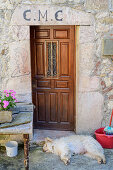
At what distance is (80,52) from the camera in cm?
414

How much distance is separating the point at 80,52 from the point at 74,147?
178cm

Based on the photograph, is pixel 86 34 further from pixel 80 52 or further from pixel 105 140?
pixel 105 140

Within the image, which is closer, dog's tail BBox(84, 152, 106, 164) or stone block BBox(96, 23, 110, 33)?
dog's tail BBox(84, 152, 106, 164)

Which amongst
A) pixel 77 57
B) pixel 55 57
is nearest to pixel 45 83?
pixel 55 57

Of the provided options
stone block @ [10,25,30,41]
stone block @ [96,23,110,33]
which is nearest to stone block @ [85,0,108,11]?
stone block @ [96,23,110,33]

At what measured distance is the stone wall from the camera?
3961mm

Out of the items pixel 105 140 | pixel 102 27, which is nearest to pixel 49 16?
pixel 102 27

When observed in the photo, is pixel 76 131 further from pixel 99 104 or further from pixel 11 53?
pixel 11 53

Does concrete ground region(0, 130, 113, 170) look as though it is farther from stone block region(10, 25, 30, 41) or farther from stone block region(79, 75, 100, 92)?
stone block region(10, 25, 30, 41)

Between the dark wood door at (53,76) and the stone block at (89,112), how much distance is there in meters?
0.31

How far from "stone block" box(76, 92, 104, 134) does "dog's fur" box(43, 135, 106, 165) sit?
1.11 ft

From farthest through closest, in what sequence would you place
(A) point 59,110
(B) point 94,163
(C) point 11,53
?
(A) point 59,110 → (C) point 11,53 → (B) point 94,163

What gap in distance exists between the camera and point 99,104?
4324mm

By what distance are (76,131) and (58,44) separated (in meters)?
1.83
